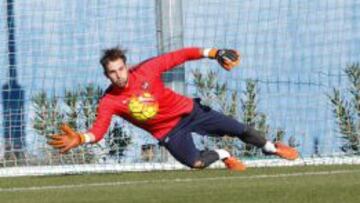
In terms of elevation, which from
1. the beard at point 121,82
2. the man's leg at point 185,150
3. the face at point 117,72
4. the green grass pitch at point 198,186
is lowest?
the green grass pitch at point 198,186

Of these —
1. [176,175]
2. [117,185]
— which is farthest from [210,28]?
[117,185]

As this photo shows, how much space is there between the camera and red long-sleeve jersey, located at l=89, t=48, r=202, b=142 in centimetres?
1238

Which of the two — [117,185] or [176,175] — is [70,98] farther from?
[117,185]

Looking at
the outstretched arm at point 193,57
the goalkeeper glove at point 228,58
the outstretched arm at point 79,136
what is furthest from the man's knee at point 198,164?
the goalkeeper glove at point 228,58

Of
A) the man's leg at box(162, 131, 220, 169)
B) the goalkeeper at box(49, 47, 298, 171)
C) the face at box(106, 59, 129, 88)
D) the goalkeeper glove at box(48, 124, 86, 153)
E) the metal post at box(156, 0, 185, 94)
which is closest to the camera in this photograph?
the goalkeeper glove at box(48, 124, 86, 153)

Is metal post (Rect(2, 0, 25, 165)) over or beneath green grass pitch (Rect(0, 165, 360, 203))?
over

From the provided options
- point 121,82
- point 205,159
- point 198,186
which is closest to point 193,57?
point 121,82

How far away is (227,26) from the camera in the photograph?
19.3 meters

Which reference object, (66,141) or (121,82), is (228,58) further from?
(66,141)

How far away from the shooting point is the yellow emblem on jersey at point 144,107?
12438 mm

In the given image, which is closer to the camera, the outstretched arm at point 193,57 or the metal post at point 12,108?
the outstretched arm at point 193,57

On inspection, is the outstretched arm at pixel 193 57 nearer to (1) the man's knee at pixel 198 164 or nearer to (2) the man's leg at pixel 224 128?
(2) the man's leg at pixel 224 128

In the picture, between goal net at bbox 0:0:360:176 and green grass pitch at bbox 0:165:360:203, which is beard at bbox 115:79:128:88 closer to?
green grass pitch at bbox 0:165:360:203

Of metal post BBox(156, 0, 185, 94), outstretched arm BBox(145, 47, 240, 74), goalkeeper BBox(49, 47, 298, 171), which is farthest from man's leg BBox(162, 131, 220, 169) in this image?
metal post BBox(156, 0, 185, 94)
